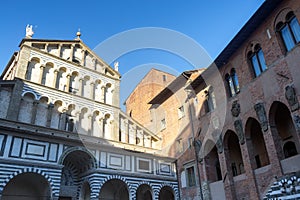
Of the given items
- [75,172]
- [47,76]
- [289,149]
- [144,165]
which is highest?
[47,76]

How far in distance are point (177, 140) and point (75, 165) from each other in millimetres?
7638

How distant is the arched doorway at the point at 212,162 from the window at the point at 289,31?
294 inches

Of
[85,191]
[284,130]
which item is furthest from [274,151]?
[85,191]

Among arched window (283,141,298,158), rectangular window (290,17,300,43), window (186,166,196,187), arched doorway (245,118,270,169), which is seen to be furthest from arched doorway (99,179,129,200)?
rectangular window (290,17,300,43)

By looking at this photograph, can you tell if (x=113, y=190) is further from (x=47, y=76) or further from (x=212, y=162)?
(x=47, y=76)

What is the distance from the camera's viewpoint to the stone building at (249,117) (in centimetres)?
1134

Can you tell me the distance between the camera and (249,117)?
13.3 metres

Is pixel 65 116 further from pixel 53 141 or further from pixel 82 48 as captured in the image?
pixel 82 48

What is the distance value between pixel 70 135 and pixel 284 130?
38.4ft

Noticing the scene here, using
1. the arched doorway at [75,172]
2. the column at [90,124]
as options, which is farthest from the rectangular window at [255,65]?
the column at [90,124]

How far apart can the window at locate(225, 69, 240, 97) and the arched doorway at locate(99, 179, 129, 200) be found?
905 cm

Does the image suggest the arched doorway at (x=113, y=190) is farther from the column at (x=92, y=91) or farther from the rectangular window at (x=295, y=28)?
the rectangular window at (x=295, y=28)

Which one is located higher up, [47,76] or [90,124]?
[47,76]

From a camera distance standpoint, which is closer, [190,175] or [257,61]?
[257,61]
